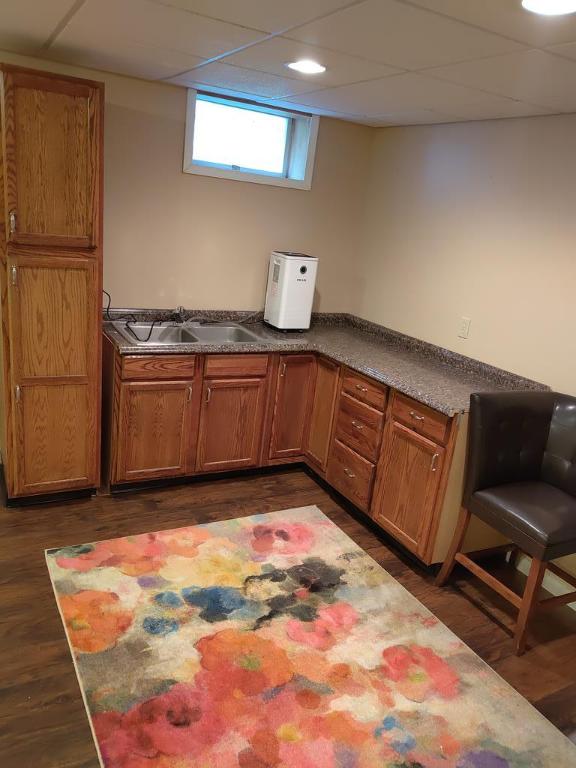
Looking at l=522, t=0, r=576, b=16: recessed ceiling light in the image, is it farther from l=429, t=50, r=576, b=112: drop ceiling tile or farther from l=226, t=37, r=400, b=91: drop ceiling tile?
l=226, t=37, r=400, b=91: drop ceiling tile

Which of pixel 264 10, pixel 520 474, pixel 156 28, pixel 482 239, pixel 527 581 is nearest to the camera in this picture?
pixel 264 10

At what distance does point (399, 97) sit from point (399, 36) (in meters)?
0.99

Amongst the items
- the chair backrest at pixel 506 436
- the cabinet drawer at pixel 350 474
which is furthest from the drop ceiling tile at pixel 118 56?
the cabinet drawer at pixel 350 474

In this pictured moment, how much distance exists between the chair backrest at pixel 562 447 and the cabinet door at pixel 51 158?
2.31m

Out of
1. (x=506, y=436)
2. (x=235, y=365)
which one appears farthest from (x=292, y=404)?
(x=506, y=436)

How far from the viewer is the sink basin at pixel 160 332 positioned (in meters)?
3.46

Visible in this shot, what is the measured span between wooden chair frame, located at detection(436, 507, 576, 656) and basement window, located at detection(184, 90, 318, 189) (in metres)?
2.38

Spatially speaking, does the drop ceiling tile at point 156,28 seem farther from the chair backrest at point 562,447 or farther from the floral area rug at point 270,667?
the floral area rug at point 270,667

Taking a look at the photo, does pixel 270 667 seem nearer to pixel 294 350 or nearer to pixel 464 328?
pixel 294 350

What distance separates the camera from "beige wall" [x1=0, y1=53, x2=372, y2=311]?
330cm

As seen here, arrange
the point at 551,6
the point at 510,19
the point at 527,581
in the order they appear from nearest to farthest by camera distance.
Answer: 1. the point at 551,6
2. the point at 510,19
3. the point at 527,581

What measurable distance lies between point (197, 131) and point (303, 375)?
5.17 feet

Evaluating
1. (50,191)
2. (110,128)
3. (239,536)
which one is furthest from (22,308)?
(239,536)

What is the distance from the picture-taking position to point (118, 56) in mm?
2678
